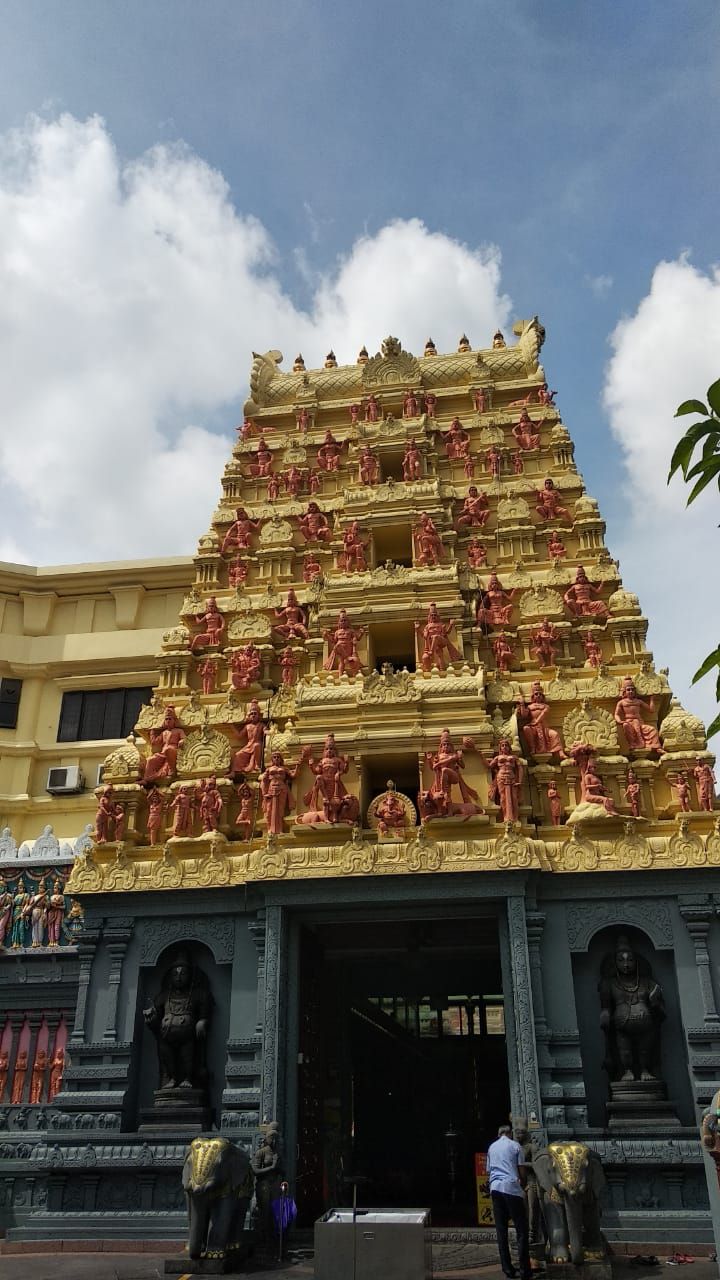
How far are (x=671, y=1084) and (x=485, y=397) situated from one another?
18.7 metres

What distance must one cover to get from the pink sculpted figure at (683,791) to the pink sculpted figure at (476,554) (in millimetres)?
7636

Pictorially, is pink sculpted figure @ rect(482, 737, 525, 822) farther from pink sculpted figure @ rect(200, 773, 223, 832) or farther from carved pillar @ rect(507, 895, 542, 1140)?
pink sculpted figure @ rect(200, 773, 223, 832)

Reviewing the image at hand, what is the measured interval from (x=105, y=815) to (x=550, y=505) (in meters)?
13.2

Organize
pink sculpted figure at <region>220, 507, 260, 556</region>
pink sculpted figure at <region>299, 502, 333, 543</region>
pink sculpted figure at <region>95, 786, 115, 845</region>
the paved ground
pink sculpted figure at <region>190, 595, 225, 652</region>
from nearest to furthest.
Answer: the paved ground
pink sculpted figure at <region>95, 786, 115, 845</region>
pink sculpted figure at <region>190, 595, 225, 652</region>
pink sculpted figure at <region>299, 502, 333, 543</region>
pink sculpted figure at <region>220, 507, 260, 556</region>

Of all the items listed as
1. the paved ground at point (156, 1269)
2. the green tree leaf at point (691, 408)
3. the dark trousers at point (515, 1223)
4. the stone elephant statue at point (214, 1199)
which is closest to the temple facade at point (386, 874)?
the paved ground at point (156, 1269)

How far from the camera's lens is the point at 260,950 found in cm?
1794

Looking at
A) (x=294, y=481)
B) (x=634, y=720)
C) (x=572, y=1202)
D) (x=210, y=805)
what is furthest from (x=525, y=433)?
(x=572, y=1202)

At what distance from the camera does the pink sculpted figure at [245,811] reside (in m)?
20.0

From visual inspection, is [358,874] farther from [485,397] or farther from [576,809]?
[485,397]

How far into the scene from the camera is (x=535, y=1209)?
1347 cm

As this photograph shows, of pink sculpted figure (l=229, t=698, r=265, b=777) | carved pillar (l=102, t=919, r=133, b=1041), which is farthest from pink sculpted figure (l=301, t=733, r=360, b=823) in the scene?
carved pillar (l=102, t=919, r=133, b=1041)

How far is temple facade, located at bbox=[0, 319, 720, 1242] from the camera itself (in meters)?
16.7

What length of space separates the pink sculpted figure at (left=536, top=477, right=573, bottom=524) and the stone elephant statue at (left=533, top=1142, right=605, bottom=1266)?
15.2 meters

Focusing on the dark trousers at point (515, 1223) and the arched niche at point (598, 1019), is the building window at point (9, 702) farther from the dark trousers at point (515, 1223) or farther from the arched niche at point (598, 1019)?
the dark trousers at point (515, 1223)
